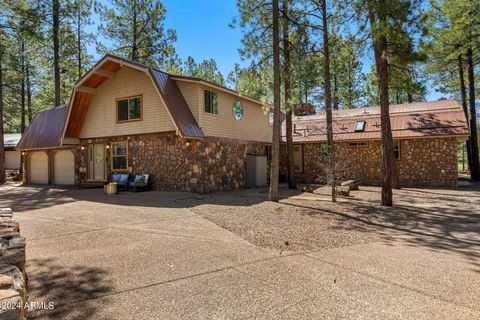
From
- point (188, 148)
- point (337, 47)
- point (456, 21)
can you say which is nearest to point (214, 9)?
point (337, 47)

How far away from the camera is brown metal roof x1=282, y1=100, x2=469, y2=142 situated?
1437 centimetres

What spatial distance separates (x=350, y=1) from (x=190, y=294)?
31.9ft

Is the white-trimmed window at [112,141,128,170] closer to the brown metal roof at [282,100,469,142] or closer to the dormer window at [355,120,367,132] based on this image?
the brown metal roof at [282,100,469,142]

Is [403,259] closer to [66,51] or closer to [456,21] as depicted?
[456,21]

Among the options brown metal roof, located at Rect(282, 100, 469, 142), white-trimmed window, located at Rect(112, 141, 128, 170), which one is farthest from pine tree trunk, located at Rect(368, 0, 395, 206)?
white-trimmed window, located at Rect(112, 141, 128, 170)

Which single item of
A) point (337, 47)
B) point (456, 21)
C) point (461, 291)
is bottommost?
point (461, 291)

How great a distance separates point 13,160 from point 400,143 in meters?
30.2

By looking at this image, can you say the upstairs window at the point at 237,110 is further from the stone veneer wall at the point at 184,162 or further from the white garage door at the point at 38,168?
the white garage door at the point at 38,168

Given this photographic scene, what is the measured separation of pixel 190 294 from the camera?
10.1ft

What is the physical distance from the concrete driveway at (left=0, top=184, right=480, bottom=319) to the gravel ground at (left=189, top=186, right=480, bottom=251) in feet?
1.61

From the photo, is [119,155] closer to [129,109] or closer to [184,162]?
[129,109]

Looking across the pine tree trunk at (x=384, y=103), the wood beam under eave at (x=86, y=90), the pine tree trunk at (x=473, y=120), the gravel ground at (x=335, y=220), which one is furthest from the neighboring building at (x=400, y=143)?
the wood beam under eave at (x=86, y=90)

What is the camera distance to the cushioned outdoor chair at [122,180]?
1263 cm

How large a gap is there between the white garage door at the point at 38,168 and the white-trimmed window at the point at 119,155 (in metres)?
5.86
